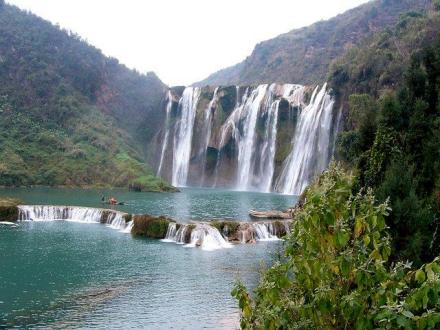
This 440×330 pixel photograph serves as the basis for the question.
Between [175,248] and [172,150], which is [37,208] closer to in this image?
[175,248]

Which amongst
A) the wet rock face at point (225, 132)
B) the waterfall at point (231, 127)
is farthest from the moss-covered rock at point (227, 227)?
the waterfall at point (231, 127)

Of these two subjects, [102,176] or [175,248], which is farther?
[102,176]

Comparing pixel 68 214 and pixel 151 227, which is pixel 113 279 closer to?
pixel 151 227

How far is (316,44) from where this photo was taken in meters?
142

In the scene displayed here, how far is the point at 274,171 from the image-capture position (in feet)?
253

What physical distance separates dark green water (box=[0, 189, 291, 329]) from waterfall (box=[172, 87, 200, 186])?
172 ft

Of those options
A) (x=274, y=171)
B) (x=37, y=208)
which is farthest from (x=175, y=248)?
(x=274, y=171)

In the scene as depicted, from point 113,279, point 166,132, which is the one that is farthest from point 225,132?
point 113,279

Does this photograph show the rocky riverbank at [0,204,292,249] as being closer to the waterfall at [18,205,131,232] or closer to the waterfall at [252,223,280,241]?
the waterfall at [252,223,280,241]

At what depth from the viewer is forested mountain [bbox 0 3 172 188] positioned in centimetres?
7956

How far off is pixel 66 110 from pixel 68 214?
2308 inches

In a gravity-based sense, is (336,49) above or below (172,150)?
above

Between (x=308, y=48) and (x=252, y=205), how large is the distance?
98872mm

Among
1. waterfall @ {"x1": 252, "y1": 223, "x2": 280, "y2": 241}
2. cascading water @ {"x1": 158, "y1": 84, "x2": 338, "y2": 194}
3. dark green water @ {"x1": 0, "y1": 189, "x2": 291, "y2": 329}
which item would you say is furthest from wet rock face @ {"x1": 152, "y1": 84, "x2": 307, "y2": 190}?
dark green water @ {"x1": 0, "y1": 189, "x2": 291, "y2": 329}
